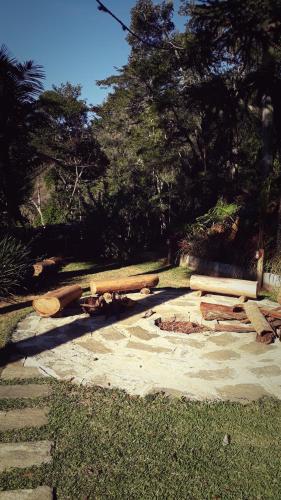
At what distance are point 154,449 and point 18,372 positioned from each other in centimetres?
225

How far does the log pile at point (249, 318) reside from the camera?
5.59m

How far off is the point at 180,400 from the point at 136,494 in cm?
138

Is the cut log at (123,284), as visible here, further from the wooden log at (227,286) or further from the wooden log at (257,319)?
the wooden log at (257,319)

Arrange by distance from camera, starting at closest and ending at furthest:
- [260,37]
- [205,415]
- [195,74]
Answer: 1. [205,415]
2. [260,37]
3. [195,74]

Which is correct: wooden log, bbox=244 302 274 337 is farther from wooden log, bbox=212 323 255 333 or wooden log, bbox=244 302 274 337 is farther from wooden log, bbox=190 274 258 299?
wooden log, bbox=190 274 258 299

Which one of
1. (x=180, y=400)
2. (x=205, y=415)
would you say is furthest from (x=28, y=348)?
(x=205, y=415)

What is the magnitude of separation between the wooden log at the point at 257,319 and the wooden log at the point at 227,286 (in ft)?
2.69

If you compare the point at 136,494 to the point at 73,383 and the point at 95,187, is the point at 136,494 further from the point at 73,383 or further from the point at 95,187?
the point at 95,187

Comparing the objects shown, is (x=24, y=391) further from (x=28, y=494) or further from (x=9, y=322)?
(x=9, y=322)

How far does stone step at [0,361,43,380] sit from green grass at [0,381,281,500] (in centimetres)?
69

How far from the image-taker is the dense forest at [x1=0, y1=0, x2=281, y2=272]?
9.02m

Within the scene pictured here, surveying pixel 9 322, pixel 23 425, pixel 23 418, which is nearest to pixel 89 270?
pixel 9 322

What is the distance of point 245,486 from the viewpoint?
274 centimetres

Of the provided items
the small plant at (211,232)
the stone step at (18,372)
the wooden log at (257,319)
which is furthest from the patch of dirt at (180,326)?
the small plant at (211,232)
